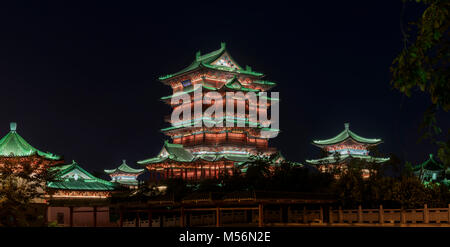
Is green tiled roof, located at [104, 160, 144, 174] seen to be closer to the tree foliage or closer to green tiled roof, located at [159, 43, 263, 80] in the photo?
green tiled roof, located at [159, 43, 263, 80]

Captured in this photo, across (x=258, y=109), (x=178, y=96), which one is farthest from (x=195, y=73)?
(x=258, y=109)

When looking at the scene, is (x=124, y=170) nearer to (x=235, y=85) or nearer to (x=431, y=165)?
(x=235, y=85)

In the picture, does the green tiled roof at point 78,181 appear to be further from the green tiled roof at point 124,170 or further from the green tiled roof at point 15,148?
the green tiled roof at point 124,170

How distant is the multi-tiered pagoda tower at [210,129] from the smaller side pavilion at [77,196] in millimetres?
14532

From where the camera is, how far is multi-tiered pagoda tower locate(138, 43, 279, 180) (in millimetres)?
61812

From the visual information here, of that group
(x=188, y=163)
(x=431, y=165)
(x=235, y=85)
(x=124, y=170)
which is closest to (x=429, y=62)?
(x=188, y=163)

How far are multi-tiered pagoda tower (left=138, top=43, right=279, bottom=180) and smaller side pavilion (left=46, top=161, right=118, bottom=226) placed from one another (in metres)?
14.5

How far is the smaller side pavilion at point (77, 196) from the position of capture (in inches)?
1636

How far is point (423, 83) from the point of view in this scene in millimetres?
8094

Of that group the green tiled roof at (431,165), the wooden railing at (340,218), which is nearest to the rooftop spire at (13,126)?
the wooden railing at (340,218)

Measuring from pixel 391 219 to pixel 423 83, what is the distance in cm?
2628
